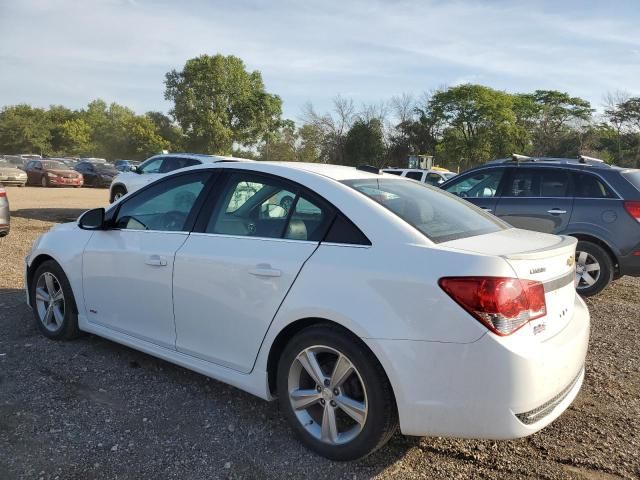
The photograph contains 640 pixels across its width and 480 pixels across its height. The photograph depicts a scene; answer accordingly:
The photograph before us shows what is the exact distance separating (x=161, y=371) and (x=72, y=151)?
9097 centimetres

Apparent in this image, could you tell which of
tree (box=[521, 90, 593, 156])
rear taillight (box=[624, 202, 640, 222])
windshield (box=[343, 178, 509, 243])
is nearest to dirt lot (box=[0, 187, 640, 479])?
windshield (box=[343, 178, 509, 243])

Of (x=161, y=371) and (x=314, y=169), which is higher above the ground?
(x=314, y=169)

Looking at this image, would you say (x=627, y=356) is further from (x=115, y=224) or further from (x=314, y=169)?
(x=115, y=224)

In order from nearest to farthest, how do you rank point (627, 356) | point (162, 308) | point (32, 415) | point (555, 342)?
point (555, 342) → point (32, 415) → point (162, 308) → point (627, 356)

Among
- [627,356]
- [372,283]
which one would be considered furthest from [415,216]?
[627,356]

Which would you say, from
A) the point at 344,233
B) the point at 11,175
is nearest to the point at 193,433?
the point at 344,233

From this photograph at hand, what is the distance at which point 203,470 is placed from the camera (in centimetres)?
273

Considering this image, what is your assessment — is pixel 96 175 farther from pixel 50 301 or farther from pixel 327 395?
pixel 327 395

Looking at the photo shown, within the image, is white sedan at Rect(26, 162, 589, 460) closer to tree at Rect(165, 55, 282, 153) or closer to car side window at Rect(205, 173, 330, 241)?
car side window at Rect(205, 173, 330, 241)

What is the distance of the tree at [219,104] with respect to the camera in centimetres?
5450

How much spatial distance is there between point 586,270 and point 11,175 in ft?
83.3

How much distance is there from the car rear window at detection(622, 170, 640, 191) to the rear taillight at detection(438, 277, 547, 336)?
4.89 metres

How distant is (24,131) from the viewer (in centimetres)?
7794

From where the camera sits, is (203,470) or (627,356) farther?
(627,356)
